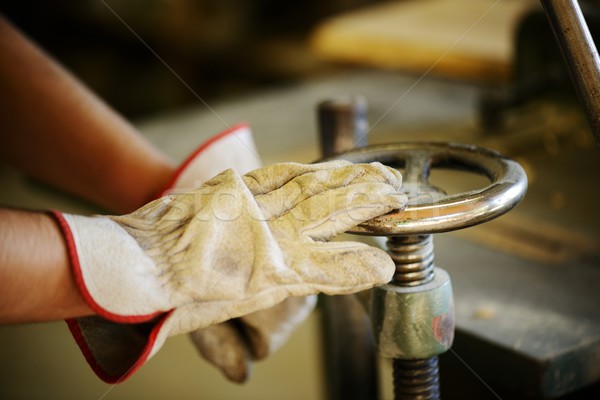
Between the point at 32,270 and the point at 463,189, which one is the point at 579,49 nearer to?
the point at 32,270

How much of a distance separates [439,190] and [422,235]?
7 centimetres

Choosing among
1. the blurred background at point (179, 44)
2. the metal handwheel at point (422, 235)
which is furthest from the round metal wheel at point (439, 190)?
the blurred background at point (179, 44)

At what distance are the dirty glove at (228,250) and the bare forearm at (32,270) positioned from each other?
17 mm

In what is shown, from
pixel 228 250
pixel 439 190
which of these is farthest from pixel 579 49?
pixel 228 250

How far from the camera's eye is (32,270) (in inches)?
27.4

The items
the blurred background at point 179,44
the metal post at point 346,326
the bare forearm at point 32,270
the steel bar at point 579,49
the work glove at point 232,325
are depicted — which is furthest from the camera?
the blurred background at point 179,44

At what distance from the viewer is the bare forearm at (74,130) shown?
1.13 m

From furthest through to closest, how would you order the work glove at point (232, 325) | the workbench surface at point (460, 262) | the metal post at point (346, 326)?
the metal post at point (346, 326) → the workbench surface at point (460, 262) → the work glove at point (232, 325)

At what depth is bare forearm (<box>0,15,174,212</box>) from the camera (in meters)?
1.13

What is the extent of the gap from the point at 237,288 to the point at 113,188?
1.57ft

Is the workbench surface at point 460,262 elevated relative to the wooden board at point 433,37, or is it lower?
lower

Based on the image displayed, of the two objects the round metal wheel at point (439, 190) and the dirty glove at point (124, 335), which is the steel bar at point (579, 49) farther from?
the dirty glove at point (124, 335)

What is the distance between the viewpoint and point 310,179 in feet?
2.57

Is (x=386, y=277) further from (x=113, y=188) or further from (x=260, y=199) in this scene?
(x=113, y=188)
